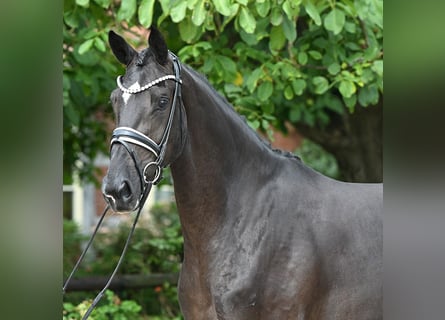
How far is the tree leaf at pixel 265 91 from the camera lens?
16.2 ft

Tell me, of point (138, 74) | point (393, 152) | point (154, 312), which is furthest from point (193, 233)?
point (154, 312)

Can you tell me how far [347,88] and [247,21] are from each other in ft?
3.39

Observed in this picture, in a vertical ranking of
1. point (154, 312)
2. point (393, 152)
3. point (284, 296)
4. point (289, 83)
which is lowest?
point (154, 312)

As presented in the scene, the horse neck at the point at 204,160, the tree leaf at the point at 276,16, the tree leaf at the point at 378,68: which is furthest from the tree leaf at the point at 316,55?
the horse neck at the point at 204,160

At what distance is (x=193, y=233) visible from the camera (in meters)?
3.13

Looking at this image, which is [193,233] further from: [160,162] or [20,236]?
[20,236]

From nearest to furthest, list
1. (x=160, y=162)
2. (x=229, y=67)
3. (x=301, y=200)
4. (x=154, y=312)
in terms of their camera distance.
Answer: (x=160, y=162) → (x=301, y=200) → (x=229, y=67) → (x=154, y=312)

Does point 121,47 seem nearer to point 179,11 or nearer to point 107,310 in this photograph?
point 179,11

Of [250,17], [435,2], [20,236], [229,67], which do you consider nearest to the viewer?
[435,2]

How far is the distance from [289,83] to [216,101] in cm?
205

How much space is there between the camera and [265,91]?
16.2 feet

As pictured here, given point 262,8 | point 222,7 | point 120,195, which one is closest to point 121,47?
point 120,195

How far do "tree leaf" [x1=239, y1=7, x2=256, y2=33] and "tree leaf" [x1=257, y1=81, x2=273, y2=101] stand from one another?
83 cm

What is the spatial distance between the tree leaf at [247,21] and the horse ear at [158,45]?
131cm
